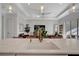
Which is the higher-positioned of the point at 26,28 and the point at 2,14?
the point at 2,14

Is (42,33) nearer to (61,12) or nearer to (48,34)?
(48,34)

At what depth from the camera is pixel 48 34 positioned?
8.68 feet

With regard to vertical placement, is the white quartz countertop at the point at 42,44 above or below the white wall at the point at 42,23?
below

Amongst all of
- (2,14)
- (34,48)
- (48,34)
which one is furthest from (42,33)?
(2,14)

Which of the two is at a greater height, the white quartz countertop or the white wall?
the white wall

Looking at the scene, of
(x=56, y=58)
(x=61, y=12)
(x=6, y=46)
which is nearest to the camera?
(x=56, y=58)

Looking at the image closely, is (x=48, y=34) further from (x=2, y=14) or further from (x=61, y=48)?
(x=2, y=14)

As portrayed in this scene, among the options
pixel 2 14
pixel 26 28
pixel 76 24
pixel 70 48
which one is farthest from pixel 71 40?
pixel 2 14

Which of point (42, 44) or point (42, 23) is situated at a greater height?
point (42, 23)

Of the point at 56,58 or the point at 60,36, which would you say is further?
the point at 60,36

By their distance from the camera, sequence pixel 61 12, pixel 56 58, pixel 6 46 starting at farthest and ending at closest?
pixel 61 12
pixel 6 46
pixel 56 58

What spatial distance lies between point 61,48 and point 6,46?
110cm

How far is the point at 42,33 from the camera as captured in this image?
260 cm

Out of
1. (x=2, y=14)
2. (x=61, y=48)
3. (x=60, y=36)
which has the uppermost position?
(x=2, y=14)
